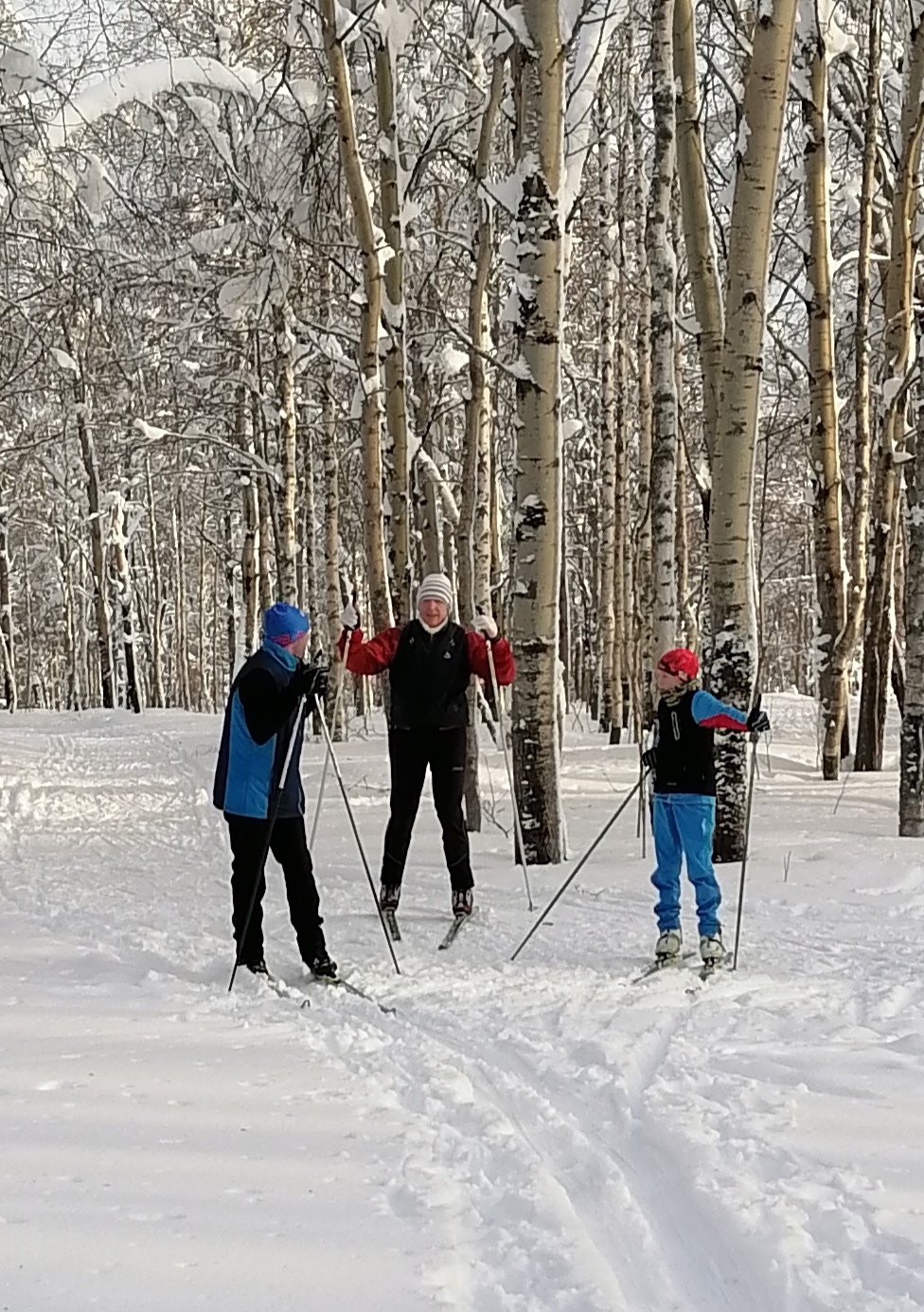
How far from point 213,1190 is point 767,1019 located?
2510 mm

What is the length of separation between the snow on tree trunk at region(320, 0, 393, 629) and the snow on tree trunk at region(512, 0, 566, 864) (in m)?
1.77

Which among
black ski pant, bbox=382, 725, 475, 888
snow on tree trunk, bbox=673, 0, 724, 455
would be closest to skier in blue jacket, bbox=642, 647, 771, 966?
black ski pant, bbox=382, 725, 475, 888

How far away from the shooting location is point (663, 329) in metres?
9.62

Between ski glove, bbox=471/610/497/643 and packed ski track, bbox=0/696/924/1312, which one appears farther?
ski glove, bbox=471/610/497/643

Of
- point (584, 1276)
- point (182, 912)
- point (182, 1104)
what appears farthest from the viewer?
point (182, 912)

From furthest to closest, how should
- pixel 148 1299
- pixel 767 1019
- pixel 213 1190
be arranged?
pixel 767 1019 → pixel 213 1190 → pixel 148 1299

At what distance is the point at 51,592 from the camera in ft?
165

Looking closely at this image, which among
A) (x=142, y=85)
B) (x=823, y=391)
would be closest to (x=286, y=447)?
(x=142, y=85)

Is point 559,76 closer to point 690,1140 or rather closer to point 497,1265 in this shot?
point 690,1140

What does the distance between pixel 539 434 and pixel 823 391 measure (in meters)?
4.54

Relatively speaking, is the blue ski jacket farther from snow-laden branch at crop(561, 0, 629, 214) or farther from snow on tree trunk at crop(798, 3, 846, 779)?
snow on tree trunk at crop(798, 3, 846, 779)

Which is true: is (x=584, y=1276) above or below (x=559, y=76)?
below

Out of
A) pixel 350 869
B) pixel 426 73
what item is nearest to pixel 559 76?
pixel 350 869

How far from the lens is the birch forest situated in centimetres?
766
